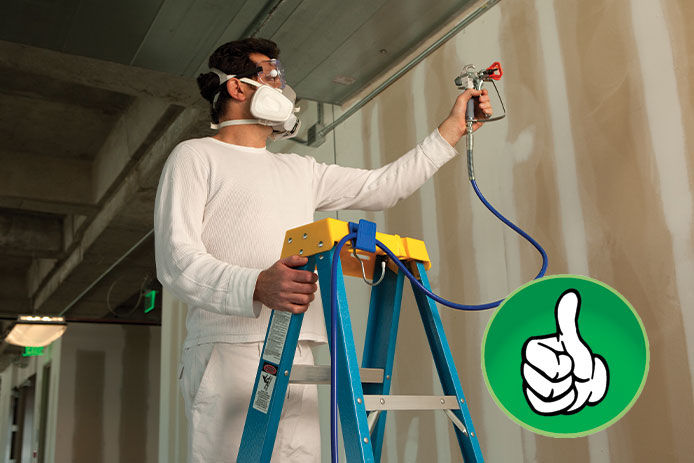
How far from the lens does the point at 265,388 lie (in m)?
1.24

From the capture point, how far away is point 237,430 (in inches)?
53.3

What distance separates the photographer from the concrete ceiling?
9.11ft

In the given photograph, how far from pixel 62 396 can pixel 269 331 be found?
7292mm

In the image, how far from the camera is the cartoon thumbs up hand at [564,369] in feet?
3.21

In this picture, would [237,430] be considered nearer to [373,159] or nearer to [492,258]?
[492,258]

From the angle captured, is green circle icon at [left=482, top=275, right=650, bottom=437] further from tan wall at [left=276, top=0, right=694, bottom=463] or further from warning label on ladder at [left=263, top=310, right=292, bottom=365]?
tan wall at [left=276, top=0, right=694, bottom=463]

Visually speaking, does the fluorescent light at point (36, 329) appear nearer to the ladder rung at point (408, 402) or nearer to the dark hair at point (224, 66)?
the dark hair at point (224, 66)

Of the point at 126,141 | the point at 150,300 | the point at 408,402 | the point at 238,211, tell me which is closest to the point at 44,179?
the point at 126,141

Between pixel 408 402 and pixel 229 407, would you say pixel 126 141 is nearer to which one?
pixel 229 407

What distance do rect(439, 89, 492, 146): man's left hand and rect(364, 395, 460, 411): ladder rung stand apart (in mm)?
659

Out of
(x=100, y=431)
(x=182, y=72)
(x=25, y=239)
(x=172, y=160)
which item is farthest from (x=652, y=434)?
(x=100, y=431)

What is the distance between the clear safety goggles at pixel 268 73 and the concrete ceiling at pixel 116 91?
106 cm

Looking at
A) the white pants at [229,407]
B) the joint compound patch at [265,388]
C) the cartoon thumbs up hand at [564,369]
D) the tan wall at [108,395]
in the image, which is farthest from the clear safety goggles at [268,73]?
the tan wall at [108,395]

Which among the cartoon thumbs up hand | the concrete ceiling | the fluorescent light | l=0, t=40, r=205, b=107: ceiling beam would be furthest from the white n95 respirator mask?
the fluorescent light
